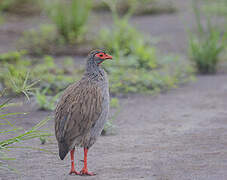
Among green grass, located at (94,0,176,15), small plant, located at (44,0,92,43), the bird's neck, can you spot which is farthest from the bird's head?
green grass, located at (94,0,176,15)

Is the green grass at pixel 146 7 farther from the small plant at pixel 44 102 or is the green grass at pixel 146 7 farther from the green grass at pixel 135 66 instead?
the small plant at pixel 44 102

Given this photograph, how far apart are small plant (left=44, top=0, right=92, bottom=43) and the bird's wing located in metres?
6.46

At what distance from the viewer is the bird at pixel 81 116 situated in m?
4.53

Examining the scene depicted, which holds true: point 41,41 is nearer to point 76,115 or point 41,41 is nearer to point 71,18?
point 71,18

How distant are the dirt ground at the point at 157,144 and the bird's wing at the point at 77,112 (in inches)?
15.7

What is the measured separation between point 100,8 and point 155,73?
766cm

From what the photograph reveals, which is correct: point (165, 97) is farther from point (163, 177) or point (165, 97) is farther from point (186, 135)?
point (163, 177)

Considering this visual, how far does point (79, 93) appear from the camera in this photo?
4750mm

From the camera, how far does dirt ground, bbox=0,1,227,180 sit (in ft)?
15.0

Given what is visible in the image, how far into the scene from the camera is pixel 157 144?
558cm

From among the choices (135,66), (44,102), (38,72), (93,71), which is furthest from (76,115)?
(135,66)

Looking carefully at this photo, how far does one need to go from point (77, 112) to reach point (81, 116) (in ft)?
0.18

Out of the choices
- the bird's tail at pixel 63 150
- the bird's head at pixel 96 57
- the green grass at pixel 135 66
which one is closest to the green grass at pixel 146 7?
the green grass at pixel 135 66

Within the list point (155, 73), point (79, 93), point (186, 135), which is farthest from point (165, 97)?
point (79, 93)
